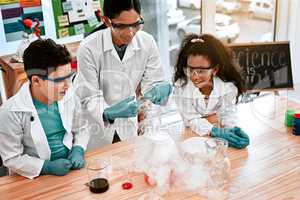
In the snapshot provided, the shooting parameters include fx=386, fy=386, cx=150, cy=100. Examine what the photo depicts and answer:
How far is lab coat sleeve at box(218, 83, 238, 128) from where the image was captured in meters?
1.80

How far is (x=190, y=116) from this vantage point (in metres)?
1.82

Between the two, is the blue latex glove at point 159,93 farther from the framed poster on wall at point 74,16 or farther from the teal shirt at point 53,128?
the framed poster on wall at point 74,16

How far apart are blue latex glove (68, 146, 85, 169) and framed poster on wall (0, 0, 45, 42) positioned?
1295 mm

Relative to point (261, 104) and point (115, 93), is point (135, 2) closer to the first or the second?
point (115, 93)

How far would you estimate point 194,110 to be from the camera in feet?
6.13

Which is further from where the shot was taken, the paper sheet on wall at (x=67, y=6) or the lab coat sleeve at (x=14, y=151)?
the paper sheet on wall at (x=67, y=6)

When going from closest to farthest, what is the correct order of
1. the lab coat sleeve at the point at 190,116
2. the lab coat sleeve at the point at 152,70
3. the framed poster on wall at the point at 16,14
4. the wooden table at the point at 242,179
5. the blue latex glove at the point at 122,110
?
the wooden table at the point at 242,179, the lab coat sleeve at the point at 190,116, the blue latex glove at the point at 122,110, the lab coat sleeve at the point at 152,70, the framed poster on wall at the point at 16,14

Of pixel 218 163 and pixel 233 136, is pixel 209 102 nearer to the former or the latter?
pixel 233 136

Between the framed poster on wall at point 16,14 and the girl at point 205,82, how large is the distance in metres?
1.19

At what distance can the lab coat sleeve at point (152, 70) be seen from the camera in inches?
81.6

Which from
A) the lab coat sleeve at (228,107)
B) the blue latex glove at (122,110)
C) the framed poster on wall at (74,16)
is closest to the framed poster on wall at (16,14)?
the framed poster on wall at (74,16)

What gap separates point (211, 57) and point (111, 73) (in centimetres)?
53

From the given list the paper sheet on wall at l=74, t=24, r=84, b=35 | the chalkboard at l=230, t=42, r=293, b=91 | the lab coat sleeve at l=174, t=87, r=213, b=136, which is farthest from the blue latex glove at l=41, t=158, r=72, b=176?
the paper sheet on wall at l=74, t=24, r=84, b=35

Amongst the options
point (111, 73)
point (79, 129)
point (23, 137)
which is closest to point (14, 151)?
point (23, 137)
